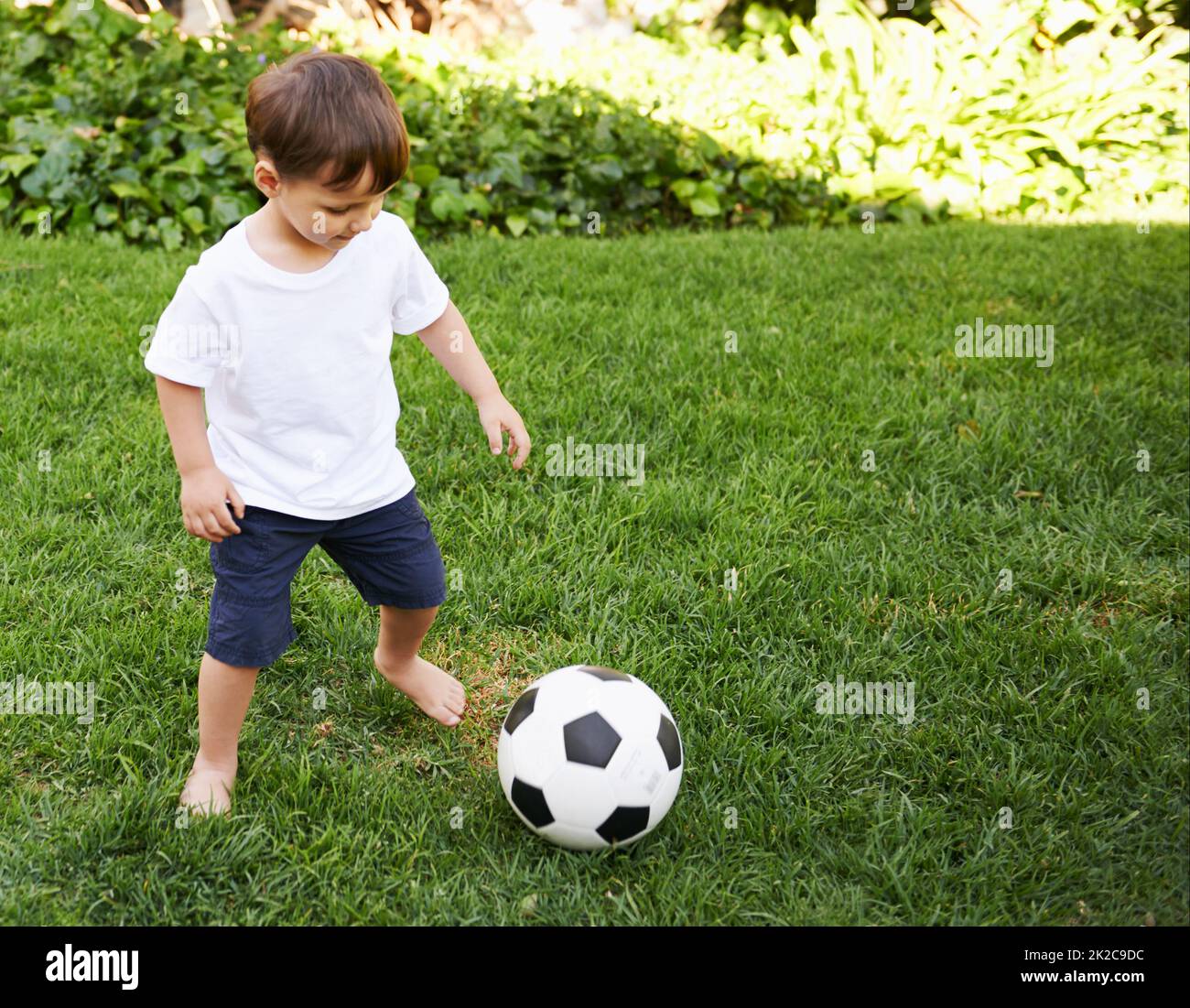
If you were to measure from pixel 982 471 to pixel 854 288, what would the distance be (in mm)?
1606

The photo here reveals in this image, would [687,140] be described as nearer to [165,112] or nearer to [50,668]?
[165,112]

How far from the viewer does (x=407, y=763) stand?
241 cm

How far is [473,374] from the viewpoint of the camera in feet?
7.66

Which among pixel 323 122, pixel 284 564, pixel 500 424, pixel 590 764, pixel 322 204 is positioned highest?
pixel 323 122

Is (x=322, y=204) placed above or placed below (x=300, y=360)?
above

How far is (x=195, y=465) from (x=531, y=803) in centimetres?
95

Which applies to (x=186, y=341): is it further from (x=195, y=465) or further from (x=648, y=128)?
(x=648, y=128)

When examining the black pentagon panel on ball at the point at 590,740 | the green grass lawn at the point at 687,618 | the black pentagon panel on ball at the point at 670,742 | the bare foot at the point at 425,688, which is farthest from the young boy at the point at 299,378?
the black pentagon panel on ball at the point at 670,742

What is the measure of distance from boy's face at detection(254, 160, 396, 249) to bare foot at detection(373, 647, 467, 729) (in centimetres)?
107

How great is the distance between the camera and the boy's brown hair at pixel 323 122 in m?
1.74

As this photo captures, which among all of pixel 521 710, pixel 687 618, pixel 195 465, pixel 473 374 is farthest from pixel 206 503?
pixel 687 618

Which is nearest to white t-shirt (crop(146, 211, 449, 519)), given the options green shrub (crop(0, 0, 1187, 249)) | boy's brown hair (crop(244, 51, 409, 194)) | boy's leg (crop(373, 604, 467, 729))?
boy's brown hair (crop(244, 51, 409, 194))

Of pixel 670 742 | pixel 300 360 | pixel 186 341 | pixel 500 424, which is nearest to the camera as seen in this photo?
pixel 186 341
